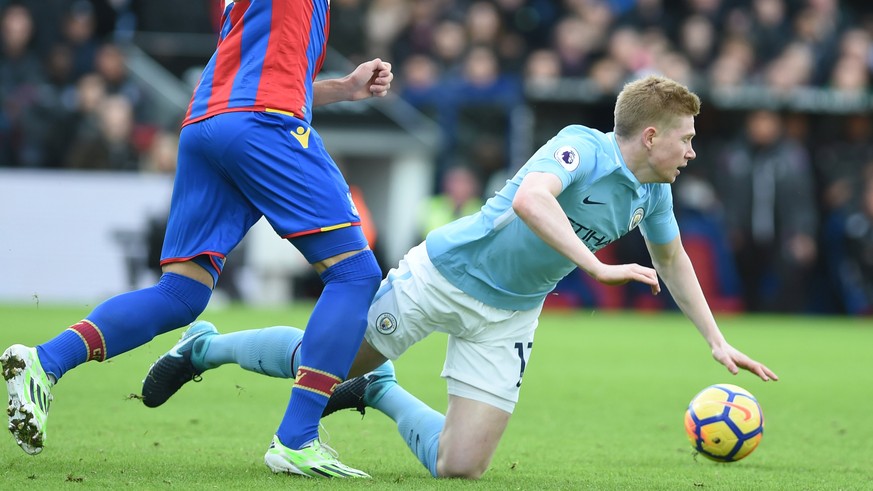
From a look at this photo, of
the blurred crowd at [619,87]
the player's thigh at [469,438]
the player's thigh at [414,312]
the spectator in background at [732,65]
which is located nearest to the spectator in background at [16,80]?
the blurred crowd at [619,87]

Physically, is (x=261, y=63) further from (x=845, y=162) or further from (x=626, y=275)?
(x=845, y=162)

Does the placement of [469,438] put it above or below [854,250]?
above

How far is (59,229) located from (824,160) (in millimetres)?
10497

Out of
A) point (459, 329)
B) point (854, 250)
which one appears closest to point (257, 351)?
point (459, 329)

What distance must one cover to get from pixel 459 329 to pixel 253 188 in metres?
1.05

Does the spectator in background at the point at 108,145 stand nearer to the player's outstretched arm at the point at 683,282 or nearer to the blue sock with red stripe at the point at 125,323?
the blue sock with red stripe at the point at 125,323

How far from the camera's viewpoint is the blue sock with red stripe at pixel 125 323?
4898 mm

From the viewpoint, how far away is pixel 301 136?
5.05 m

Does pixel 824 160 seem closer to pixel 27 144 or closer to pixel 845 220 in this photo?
pixel 845 220

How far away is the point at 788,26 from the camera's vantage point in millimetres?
19562

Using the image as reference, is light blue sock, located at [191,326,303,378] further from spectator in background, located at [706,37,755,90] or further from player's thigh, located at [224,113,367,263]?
spectator in background, located at [706,37,755,90]

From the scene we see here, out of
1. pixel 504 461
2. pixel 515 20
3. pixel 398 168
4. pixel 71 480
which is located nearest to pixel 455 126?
pixel 398 168

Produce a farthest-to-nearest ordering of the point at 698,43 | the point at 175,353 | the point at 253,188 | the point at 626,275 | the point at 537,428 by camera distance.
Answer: the point at 698,43 < the point at 537,428 < the point at 175,353 < the point at 253,188 < the point at 626,275

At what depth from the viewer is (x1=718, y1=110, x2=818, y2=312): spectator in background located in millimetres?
17219
